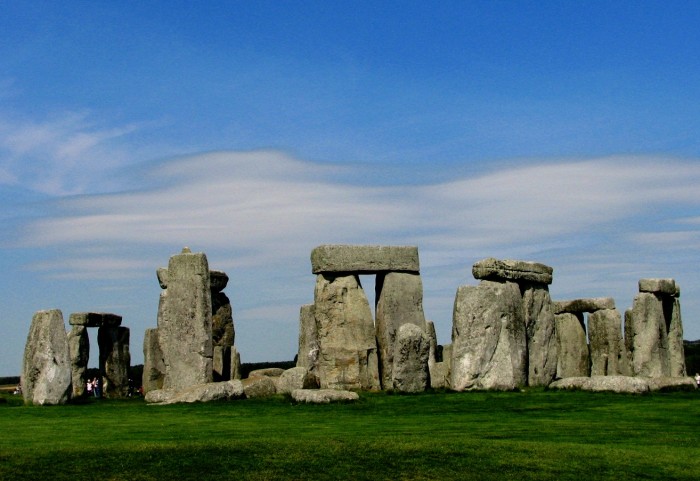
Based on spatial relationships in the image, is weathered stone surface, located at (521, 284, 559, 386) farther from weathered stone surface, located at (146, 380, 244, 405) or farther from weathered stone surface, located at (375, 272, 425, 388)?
weathered stone surface, located at (146, 380, 244, 405)

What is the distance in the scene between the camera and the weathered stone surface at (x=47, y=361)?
23547 mm

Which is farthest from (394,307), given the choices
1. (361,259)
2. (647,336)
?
(647,336)

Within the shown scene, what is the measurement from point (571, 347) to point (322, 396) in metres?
9.65

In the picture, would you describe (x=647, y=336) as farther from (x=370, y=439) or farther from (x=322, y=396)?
(x=370, y=439)

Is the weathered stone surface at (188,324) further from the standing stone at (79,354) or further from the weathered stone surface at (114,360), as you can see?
the weathered stone surface at (114,360)

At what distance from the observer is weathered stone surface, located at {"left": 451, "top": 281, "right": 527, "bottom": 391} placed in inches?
960

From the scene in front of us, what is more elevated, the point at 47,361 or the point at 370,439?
the point at 47,361

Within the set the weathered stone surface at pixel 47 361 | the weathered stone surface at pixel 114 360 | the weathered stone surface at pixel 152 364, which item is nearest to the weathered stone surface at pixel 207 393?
the weathered stone surface at pixel 47 361

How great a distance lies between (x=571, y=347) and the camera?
29.3 m

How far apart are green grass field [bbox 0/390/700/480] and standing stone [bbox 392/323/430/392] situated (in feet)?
3.45

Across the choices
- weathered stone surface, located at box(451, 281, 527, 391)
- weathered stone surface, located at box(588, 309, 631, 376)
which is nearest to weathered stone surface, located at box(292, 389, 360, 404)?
weathered stone surface, located at box(451, 281, 527, 391)

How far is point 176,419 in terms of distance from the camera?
19.1m

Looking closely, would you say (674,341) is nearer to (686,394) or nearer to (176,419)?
(686,394)

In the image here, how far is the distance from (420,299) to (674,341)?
23.2ft
